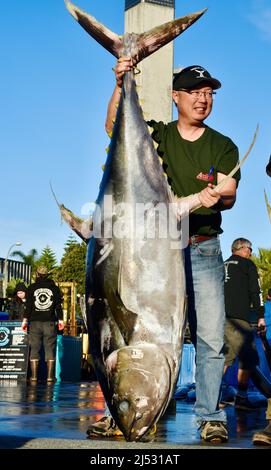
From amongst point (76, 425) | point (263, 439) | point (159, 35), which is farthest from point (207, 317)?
point (159, 35)

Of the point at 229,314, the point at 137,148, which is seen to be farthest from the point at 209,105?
the point at 229,314

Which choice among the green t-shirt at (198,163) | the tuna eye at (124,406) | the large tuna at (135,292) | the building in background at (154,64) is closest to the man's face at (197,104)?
the green t-shirt at (198,163)

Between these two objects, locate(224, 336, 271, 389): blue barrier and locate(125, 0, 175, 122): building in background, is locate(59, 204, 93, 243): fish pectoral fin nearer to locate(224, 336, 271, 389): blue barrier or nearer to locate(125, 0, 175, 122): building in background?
locate(125, 0, 175, 122): building in background

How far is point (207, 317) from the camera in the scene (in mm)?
5016

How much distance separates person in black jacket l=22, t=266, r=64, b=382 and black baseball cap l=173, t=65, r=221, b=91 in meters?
9.21

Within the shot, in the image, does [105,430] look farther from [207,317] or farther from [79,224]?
[79,224]

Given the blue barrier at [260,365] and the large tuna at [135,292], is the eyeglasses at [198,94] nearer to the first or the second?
the large tuna at [135,292]

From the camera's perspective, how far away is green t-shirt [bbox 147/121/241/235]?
16.0 ft

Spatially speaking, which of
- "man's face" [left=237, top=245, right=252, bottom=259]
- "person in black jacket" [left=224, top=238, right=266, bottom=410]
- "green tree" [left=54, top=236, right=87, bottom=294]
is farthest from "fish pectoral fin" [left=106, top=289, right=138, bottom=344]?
"green tree" [left=54, top=236, right=87, bottom=294]

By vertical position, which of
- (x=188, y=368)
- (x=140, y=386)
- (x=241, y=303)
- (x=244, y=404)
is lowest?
(x=244, y=404)

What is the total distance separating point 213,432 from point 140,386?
1.38 metres

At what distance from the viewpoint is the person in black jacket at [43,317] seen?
45.8 ft

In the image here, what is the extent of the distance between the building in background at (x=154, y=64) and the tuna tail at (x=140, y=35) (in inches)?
166

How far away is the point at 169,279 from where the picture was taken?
12.3 feet
